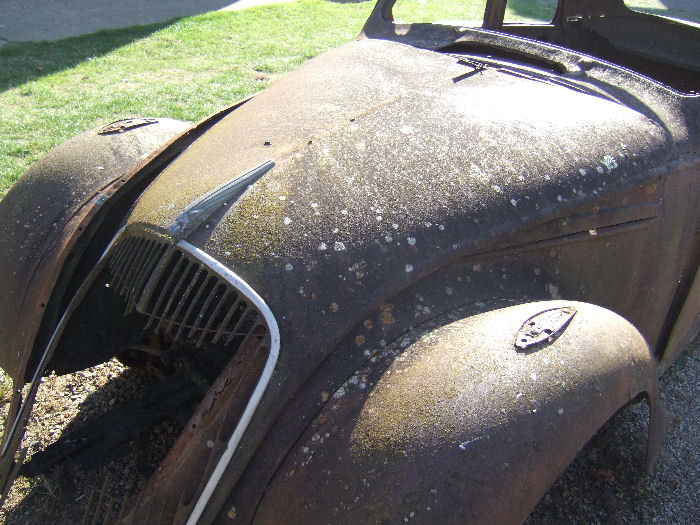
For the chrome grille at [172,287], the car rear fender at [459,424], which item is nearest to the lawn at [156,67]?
the chrome grille at [172,287]

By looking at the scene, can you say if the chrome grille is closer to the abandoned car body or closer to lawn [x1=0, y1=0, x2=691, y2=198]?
the abandoned car body

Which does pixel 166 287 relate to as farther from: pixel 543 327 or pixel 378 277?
pixel 543 327

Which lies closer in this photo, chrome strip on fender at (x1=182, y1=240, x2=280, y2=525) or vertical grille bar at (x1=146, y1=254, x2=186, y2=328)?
chrome strip on fender at (x1=182, y1=240, x2=280, y2=525)

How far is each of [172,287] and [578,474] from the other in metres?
1.67

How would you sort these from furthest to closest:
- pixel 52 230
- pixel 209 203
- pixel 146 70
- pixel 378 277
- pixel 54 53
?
pixel 54 53, pixel 146 70, pixel 52 230, pixel 209 203, pixel 378 277

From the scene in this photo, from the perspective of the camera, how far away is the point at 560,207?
1.79m

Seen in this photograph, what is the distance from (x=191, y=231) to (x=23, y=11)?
9.28 metres

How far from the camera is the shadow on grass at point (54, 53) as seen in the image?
→ 21.5 ft

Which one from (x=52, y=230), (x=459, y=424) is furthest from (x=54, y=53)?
(x=459, y=424)

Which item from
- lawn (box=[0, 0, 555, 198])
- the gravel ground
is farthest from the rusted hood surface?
lawn (box=[0, 0, 555, 198])

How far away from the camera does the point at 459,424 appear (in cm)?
133

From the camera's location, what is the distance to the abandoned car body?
136 cm

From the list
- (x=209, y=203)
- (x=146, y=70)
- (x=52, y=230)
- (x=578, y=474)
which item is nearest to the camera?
(x=209, y=203)

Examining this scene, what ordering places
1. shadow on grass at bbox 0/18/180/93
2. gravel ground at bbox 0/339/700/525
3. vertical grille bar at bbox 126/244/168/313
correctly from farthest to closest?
1. shadow on grass at bbox 0/18/180/93
2. gravel ground at bbox 0/339/700/525
3. vertical grille bar at bbox 126/244/168/313
